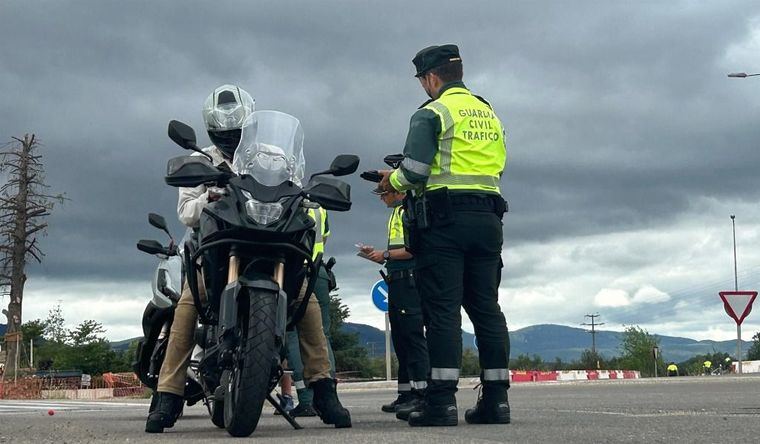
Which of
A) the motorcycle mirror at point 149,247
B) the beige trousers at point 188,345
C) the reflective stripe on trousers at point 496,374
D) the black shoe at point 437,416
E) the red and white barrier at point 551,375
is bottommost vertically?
the red and white barrier at point 551,375

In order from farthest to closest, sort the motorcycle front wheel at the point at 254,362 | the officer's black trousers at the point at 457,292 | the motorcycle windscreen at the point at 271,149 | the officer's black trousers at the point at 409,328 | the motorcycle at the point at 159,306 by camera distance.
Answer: the officer's black trousers at the point at 409,328, the motorcycle at the point at 159,306, the officer's black trousers at the point at 457,292, the motorcycle windscreen at the point at 271,149, the motorcycle front wheel at the point at 254,362

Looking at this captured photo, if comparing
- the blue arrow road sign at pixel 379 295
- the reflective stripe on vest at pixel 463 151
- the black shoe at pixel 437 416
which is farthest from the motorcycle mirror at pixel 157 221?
the blue arrow road sign at pixel 379 295

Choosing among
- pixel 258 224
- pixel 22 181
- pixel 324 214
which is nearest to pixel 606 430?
pixel 258 224

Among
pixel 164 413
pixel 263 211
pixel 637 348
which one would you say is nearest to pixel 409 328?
pixel 164 413

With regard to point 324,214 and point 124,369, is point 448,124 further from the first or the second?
point 124,369

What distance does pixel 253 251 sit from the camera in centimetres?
567

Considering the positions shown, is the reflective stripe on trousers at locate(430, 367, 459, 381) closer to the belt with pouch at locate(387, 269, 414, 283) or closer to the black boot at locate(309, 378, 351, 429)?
the black boot at locate(309, 378, 351, 429)

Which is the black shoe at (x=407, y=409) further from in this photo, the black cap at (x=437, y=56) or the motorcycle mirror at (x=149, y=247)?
the black cap at (x=437, y=56)

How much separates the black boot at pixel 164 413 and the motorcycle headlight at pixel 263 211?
1.54 m

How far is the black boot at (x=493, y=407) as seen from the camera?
6.76m

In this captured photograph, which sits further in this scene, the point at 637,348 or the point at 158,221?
the point at 637,348

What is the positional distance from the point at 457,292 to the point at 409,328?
2.55 m

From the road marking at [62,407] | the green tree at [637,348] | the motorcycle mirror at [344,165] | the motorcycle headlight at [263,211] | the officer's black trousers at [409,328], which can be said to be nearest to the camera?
the motorcycle headlight at [263,211]

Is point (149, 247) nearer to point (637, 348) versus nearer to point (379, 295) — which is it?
point (379, 295)
